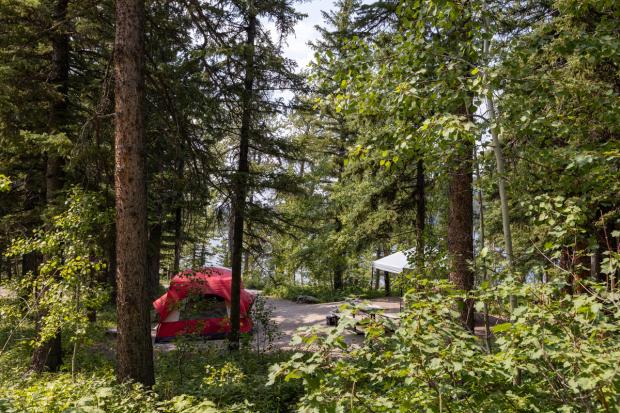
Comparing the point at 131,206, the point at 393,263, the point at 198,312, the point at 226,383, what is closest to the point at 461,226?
the point at 226,383

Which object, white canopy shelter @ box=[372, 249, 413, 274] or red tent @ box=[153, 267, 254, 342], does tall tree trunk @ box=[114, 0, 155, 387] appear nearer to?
red tent @ box=[153, 267, 254, 342]

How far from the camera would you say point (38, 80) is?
23.8ft

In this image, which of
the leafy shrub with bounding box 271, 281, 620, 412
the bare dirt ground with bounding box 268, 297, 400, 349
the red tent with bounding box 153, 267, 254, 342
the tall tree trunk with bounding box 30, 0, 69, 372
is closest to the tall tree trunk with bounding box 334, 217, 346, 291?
the bare dirt ground with bounding box 268, 297, 400, 349

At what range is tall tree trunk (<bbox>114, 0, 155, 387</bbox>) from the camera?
5.02 metres

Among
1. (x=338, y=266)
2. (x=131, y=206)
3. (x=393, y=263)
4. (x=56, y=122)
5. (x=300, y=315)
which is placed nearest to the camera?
(x=131, y=206)

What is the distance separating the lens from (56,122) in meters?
7.59

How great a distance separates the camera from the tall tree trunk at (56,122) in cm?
735

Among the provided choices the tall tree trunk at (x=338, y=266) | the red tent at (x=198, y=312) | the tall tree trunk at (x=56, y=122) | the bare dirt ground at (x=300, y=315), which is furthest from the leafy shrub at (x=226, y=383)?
the tall tree trunk at (x=338, y=266)

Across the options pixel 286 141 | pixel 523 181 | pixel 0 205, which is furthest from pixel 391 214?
pixel 0 205

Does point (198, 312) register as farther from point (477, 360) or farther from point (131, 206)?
point (477, 360)

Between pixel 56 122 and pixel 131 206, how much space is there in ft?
13.4

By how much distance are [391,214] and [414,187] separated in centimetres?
122

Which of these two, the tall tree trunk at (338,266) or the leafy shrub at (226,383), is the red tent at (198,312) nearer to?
the leafy shrub at (226,383)

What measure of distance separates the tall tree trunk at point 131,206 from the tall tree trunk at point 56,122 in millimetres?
3029
